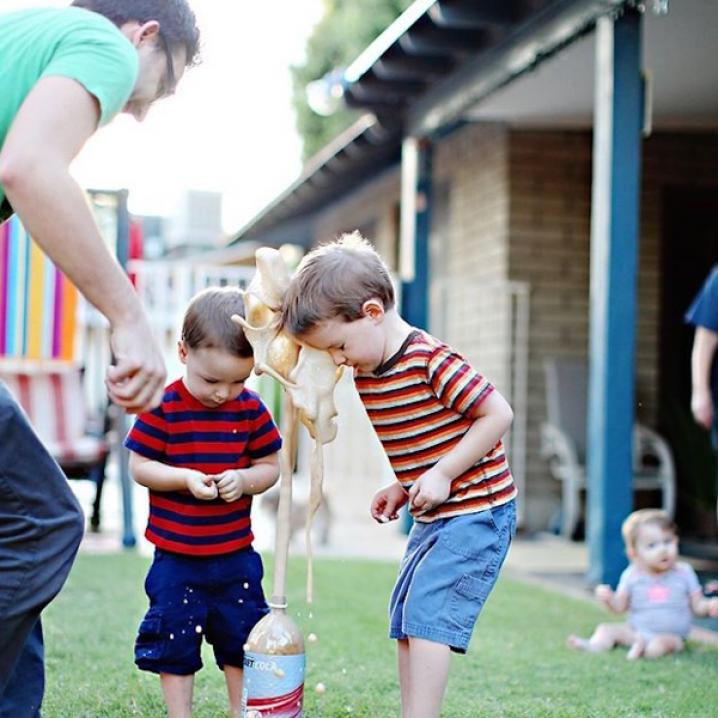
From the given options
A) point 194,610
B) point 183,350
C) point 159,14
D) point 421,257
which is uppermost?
point 421,257

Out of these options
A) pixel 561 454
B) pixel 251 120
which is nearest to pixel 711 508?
pixel 561 454

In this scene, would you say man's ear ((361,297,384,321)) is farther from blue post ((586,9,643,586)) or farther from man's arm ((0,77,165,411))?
blue post ((586,9,643,586))

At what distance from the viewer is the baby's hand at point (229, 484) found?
288cm

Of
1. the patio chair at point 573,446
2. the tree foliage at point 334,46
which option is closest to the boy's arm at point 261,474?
the patio chair at point 573,446

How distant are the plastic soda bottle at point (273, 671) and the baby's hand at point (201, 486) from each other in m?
0.31

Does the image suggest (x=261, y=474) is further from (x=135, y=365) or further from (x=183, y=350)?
(x=135, y=365)

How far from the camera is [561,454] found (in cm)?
827

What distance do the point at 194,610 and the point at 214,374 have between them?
56cm

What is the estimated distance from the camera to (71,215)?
1.98m

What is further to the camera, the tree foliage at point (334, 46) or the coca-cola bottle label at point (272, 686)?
the tree foliage at point (334, 46)

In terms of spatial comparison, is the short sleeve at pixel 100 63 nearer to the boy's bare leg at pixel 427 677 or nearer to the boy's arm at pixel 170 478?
the boy's arm at pixel 170 478

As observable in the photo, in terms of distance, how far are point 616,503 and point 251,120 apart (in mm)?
29320

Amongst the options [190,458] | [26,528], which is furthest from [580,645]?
[26,528]

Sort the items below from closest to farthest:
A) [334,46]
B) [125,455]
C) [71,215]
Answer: [71,215]
[125,455]
[334,46]
